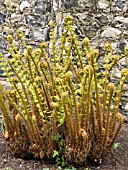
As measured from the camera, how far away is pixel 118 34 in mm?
3299

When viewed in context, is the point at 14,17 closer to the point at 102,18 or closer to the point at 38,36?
the point at 38,36

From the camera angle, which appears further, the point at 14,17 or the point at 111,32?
the point at 14,17

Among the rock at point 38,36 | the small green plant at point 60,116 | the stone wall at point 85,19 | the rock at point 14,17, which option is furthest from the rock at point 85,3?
the small green plant at point 60,116

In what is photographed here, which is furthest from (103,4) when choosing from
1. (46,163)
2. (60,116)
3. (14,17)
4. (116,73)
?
(46,163)

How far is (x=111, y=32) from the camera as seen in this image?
3.33 m

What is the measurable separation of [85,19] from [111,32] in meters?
0.32

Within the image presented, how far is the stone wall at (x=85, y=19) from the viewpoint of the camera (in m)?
3.28

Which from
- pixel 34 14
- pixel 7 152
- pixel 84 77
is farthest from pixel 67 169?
pixel 34 14

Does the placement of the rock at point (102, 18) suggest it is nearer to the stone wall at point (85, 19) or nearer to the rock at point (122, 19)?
the stone wall at point (85, 19)

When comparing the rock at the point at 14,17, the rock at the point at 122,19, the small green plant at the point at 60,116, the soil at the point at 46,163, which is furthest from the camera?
the rock at the point at 14,17

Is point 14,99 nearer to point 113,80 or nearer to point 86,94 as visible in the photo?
point 86,94

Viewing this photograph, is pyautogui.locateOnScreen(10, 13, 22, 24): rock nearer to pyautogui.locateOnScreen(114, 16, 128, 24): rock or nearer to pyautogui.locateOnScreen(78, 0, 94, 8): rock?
pyautogui.locateOnScreen(78, 0, 94, 8): rock

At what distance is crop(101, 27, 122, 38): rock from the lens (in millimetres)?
3301

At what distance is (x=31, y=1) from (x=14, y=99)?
1770 mm
